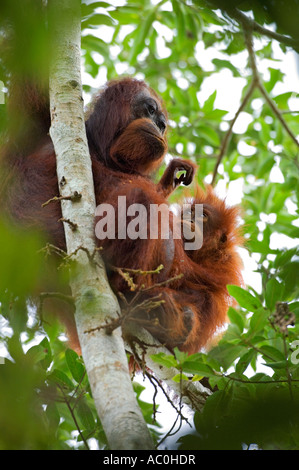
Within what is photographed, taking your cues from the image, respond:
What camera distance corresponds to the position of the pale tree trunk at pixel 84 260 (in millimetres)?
1843

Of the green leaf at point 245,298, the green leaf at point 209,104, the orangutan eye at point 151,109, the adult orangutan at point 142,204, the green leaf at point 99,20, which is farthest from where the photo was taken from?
the green leaf at point 209,104

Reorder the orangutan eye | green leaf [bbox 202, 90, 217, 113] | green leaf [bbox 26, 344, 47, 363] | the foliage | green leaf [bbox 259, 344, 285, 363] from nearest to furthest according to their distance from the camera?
the foliage, green leaf [bbox 259, 344, 285, 363], green leaf [bbox 26, 344, 47, 363], the orangutan eye, green leaf [bbox 202, 90, 217, 113]

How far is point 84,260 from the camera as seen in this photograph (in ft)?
8.51

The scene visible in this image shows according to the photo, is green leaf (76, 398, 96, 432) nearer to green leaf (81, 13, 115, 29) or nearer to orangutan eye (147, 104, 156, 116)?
orangutan eye (147, 104, 156, 116)

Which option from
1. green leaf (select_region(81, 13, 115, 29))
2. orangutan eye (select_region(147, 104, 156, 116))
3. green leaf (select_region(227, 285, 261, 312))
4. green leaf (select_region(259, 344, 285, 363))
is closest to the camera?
green leaf (select_region(259, 344, 285, 363))

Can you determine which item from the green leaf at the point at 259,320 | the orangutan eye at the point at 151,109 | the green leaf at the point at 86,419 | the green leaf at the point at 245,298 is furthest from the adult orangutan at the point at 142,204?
the green leaf at the point at 86,419

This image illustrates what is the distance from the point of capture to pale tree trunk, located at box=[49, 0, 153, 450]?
6.05 feet

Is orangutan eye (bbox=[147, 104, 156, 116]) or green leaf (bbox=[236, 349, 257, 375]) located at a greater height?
orangutan eye (bbox=[147, 104, 156, 116])

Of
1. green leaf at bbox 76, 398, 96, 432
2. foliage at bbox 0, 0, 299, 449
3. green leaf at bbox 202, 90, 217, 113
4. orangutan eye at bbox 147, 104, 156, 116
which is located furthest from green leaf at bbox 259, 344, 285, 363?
green leaf at bbox 202, 90, 217, 113

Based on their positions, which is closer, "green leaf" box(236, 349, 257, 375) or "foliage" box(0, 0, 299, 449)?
"foliage" box(0, 0, 299, 449)

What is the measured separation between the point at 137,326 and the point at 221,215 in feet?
5.45

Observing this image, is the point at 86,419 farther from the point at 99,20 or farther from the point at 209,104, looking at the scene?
the point at 209,104

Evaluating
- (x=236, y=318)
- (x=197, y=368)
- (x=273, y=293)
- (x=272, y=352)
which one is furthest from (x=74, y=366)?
(x=273, y=293)

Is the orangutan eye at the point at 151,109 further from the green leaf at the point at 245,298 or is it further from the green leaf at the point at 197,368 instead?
the green leaf at the point at 197,368
